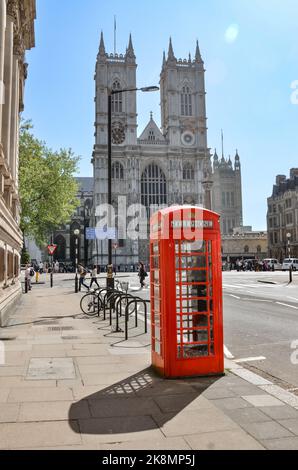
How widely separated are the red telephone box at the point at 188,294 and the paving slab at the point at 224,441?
216cm

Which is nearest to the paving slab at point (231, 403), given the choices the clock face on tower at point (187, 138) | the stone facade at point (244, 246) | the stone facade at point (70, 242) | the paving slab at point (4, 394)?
the paving slab at point (4, 394)

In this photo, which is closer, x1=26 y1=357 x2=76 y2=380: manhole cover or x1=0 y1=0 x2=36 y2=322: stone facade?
x1=26 y1=357 x2=76 y2=380: manhole cover

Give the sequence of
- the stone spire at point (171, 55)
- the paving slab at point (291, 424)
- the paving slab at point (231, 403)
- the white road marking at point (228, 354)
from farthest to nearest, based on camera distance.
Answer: the stone spire at point (171, 55)
the white road marking at point (228, 354)
the paving slab at point (231, 403)
the paving slab at point (291, 424)

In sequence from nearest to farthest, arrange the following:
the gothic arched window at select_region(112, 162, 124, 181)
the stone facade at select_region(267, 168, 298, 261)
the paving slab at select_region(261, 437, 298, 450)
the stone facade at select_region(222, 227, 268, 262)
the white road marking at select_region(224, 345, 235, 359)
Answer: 1. the paving slab at select_region(261, 437, 298, 450)
2. the white road marking at select_region(224, 345, 235, 359)
3. the stone facade at select_region(267, 168, 298, 261)
4. the gothic arched window at select_region(112, 162, 124, 181)
5. the stone facade at select_region(222, 227, 268, 262)

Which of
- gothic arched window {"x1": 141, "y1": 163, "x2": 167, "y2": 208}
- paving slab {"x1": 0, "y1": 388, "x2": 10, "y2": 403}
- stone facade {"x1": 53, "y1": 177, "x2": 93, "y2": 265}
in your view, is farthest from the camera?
stone facade {"x1": 53, "y1": 177, "x2": 93, "y2": 265}

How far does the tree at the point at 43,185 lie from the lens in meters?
34.0

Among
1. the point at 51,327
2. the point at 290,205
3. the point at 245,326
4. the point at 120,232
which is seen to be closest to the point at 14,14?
the point at 51,327

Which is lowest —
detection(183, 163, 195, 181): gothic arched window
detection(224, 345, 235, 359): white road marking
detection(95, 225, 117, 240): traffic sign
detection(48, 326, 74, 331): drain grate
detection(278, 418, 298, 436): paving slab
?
detection(224, 345, 235, 359): white road marking

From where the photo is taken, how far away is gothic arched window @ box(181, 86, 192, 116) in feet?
282

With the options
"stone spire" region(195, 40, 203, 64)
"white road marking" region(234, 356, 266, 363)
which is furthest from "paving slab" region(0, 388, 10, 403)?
"stone spire" region(195, 40, 203, 64)

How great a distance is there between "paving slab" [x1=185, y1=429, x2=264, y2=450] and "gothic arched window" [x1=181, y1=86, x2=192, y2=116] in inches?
3382

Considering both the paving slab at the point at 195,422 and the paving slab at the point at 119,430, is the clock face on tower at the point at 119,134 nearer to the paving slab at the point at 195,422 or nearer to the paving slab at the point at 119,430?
the paving slab at the point at 195,422

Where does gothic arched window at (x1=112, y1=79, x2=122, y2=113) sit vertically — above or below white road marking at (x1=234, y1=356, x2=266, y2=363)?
above

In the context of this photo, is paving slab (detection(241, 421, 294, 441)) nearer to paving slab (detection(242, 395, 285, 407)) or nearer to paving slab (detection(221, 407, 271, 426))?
paving slab (detection(221, 407, 271, 426))
